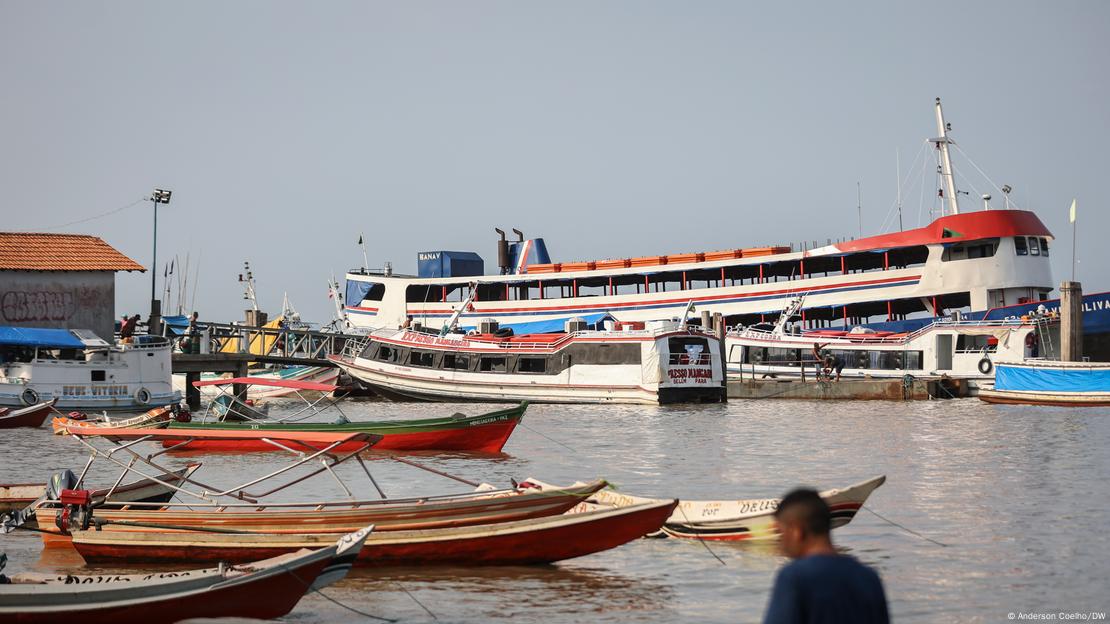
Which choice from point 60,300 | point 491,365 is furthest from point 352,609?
point 60,300

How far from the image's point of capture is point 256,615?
10.5 metres

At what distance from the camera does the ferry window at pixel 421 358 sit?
45344 mm

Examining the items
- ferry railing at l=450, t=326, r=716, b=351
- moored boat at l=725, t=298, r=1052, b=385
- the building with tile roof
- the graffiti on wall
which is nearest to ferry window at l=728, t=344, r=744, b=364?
moored boat at l=725, t=298, r=1052, b=385

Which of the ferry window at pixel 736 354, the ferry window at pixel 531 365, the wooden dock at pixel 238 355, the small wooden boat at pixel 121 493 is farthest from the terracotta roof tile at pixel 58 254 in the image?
the small wooden boat at pixel 121 493

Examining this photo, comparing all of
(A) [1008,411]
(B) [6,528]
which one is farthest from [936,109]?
(B) [6,528]

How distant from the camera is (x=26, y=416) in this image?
112ft

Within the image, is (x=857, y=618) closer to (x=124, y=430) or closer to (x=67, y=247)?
(x=124, y=430)

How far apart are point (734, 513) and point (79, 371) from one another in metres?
30.1

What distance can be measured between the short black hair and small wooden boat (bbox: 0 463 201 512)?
37.2 ft

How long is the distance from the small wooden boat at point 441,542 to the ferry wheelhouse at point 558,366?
28.2 meters

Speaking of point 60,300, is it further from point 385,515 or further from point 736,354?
point 385,515

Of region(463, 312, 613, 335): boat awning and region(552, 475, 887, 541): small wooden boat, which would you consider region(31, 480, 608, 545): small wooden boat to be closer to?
→ region(552, 475, 887, 541): small wooden boat

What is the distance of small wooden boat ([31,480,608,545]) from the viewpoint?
13141 millimetres

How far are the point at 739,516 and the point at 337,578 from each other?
219 inches
